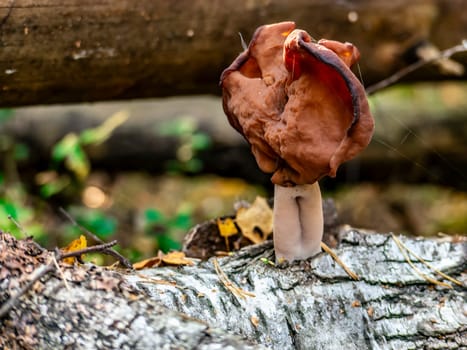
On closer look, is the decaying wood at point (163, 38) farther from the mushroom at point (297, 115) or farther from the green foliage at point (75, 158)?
the green foliage at point (75, 158)

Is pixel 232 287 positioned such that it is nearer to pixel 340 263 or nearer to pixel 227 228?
pixel 340 263

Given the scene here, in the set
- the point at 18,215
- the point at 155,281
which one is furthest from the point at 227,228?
the point at 18,215

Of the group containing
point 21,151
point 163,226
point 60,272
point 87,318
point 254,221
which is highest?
point 21,151

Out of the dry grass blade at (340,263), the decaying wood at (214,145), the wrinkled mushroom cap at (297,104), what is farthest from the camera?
the decaying wood at (214,145)

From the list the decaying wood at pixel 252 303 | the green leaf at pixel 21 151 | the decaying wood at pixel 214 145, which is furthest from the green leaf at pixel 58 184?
the decaying wood at pixel 252 303

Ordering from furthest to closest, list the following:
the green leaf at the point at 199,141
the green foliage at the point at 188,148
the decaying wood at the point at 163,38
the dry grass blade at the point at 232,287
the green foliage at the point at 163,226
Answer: the green foliage at the point at 188,148 → the green leaf at the point at 199,141 → the green foliage at the point at 163,226 → the decaying wood at the point at 163,38 → the dry grass blade at the point at 232,287

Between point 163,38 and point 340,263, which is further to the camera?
point 163,38
